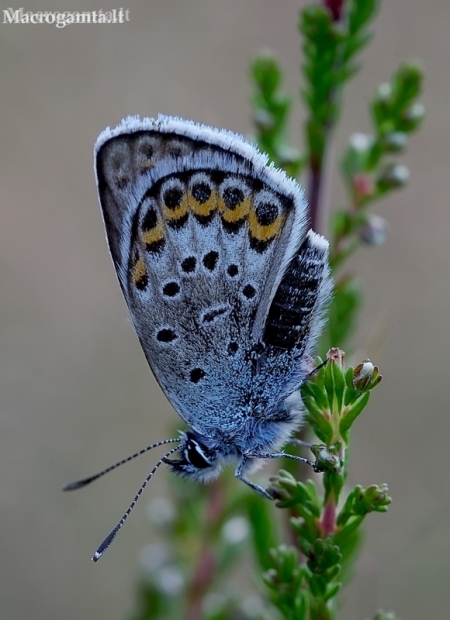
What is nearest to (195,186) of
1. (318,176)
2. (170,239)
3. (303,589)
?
(170,239)

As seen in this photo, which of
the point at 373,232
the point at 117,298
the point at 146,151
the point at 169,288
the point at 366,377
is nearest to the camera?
the point at 366,377

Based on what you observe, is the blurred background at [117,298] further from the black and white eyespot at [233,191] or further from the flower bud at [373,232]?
the black and white eyespot at [233,191]

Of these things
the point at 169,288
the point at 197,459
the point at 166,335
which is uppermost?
the point at 169,288

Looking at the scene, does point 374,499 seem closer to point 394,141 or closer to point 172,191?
point 172,191

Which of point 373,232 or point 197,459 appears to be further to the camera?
point 373,232

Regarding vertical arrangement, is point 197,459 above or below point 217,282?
below

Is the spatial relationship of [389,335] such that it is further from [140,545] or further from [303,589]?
[303,589]

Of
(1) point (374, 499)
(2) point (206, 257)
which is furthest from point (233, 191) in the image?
(1) point (374, 499)

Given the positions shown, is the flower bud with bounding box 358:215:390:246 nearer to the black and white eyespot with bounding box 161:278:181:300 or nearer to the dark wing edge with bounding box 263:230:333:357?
the dark wing edge with bounding box 263:230:333:357
